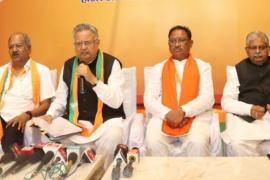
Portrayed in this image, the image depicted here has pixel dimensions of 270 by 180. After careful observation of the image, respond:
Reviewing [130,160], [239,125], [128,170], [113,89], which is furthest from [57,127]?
[239,125]

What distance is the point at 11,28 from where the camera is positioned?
14.3 ft

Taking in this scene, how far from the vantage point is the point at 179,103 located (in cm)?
330

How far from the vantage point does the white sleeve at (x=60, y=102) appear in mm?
3358

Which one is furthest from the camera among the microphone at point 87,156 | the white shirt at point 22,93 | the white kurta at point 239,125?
the white shirt at point 22,93

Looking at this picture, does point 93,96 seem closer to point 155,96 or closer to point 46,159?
point 155,96

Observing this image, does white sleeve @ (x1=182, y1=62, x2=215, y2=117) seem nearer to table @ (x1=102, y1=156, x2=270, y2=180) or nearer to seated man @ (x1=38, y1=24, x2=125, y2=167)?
seated man @ (x1=38, y1=24, x2=125, y2=167)

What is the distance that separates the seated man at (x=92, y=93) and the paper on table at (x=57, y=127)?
3.2 inches

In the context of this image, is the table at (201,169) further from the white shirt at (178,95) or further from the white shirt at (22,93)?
the white shirt at (22,93)

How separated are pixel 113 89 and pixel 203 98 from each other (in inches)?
31.4

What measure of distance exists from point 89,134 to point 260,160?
1.40 meters

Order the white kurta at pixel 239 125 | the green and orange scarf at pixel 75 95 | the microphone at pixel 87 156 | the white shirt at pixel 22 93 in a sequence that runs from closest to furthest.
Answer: the microphone at pixel 87 156 < the white kurta at pixel 239 125 < the green and orange scarf at pixel 75 95 < the white shirt at pixel 22 93

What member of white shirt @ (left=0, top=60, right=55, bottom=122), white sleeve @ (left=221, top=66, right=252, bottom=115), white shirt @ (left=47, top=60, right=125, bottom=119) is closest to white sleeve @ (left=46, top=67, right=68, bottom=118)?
white shirt @ (left=47, top=60, right=125, bottom=119)

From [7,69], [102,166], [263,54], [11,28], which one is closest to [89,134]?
[102,166]

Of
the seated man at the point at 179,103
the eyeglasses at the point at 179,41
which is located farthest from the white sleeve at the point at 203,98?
the eyeglasses at the point at 179,41
